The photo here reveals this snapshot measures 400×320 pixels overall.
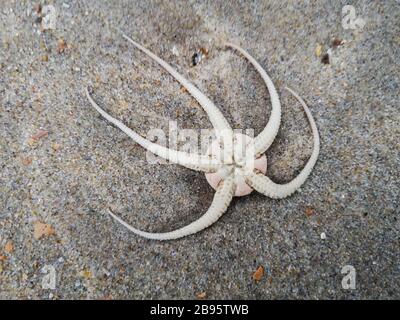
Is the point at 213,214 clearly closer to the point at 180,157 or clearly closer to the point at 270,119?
the point at 180,157

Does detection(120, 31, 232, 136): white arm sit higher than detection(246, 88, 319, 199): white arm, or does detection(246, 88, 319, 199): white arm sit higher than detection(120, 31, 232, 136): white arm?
detection(120, 31, 232, 136): white arm

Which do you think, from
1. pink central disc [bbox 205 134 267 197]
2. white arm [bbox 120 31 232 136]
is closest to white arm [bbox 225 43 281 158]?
pink central disc [bbox 205 134 267 197]

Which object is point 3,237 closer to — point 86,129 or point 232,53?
point 86,129

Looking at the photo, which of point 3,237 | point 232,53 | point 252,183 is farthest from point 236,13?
point 3,237

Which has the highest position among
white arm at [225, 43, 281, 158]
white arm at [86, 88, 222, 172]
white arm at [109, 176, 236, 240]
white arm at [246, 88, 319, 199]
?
white arm at [225, 43, 281, 158]

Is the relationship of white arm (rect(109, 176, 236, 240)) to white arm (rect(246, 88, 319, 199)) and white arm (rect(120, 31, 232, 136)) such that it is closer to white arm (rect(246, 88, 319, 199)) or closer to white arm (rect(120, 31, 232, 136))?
white arm (rect(246, 88, 319, 199))

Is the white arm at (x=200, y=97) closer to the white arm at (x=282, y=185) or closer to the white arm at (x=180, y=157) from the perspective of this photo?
the white arm at (x=180, y=157)
